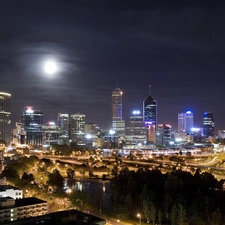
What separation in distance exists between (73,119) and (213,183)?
3614cm

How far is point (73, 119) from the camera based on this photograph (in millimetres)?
47344

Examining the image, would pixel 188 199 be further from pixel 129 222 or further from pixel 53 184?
pixel 53 184

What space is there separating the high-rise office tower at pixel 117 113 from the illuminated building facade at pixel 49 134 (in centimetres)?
1021

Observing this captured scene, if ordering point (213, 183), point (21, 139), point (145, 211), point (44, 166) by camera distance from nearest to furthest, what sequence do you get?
point (145, 211)
point (213, 183)
point (44, 166)
point (21, 139)

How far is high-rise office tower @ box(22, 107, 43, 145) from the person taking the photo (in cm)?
4134

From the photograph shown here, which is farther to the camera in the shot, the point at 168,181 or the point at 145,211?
the point at 168,181

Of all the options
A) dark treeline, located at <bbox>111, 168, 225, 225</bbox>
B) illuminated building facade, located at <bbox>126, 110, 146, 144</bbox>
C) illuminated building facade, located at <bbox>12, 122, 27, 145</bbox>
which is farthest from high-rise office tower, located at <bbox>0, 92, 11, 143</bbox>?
dark treeline, located at <bbox>111, 168, 225, 225</bbox>

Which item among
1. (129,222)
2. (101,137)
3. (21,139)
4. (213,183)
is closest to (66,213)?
(129,222)

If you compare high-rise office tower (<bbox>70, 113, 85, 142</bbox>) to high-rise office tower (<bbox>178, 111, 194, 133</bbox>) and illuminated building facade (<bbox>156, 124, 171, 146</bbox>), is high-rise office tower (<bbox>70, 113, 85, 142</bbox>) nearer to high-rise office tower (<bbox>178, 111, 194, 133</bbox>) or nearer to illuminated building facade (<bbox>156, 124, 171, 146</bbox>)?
illuminated building facade (<bbox>156, 124, 171, 146</bbox>)

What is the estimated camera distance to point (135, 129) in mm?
48375

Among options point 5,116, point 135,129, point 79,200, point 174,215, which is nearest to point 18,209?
point 79,200

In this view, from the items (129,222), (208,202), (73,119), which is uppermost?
(73,119)

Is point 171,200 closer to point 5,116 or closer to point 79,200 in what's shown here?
point 79,200

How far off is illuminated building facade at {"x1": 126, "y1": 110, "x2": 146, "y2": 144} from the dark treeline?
34.4 m
